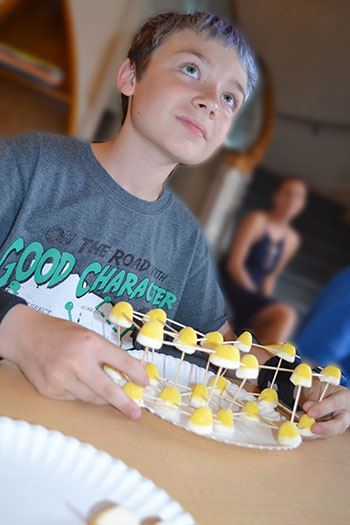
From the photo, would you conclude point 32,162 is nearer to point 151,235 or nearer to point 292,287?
point 151,235

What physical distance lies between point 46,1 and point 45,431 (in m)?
2.06

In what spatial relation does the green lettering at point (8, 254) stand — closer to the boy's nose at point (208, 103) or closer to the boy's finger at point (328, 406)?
the boy's nose at point (208, 103)

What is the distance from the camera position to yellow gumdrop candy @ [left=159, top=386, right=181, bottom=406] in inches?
17.9

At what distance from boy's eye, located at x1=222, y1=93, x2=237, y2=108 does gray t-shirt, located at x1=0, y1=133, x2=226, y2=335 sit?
20 cm

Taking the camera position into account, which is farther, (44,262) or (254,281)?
(254,281)

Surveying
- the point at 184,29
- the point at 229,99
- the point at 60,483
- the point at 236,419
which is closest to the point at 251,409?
the point at 236,419

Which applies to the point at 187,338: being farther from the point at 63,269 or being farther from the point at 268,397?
the point at 63,269

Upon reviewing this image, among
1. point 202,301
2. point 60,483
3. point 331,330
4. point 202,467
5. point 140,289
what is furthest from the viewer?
point 331,330

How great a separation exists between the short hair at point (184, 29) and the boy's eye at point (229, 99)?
0.17 ft

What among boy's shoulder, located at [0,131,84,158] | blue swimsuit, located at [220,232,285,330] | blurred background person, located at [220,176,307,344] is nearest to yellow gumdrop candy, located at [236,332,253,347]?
boy's shoulder, located at [0,131,84,158]

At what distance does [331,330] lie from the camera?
4.94ft

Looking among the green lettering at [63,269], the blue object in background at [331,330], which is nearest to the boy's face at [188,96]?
the green lettering at [63,269]

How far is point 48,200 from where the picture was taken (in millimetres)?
713

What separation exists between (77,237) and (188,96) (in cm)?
27
